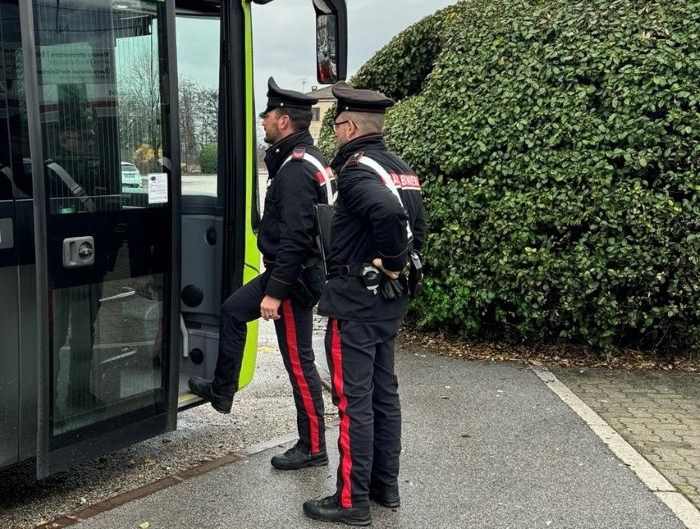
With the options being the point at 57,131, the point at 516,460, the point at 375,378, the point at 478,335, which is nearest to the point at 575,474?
the point at 516,460

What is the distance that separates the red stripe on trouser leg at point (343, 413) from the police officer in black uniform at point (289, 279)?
42 centimetres

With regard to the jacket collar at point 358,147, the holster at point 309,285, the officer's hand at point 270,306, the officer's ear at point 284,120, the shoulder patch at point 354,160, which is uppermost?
the officer's ear at point 284,120

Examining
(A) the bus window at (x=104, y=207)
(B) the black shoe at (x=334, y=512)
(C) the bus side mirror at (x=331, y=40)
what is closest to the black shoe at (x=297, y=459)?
(B) the black shoe at (x=334, y=512)

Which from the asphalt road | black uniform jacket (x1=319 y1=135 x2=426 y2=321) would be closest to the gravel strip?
the asphalt road

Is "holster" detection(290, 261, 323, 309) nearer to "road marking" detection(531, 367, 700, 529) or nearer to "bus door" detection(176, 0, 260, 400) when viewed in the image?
"bus door" detection(176, 0, 260, 400)

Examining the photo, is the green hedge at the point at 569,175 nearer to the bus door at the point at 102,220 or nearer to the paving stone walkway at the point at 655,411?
the paving stone walkway at the point at 655,411

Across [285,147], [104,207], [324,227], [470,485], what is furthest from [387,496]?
[104,207]

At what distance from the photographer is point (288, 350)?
4.46m

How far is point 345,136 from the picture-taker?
3.84m

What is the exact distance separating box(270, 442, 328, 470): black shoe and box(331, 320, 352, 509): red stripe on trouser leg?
67 centimetres

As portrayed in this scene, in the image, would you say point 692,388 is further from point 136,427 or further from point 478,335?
point 136,427

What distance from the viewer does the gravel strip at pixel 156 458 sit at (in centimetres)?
400

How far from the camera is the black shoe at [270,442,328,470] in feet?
14.7

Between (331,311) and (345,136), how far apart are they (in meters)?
0.83
